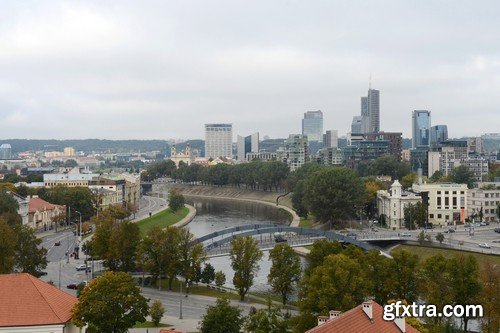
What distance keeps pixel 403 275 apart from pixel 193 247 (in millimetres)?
14055

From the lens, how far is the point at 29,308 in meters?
25.4

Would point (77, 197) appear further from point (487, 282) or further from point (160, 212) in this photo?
point (487, 282)

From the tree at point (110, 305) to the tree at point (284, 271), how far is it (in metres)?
11.0

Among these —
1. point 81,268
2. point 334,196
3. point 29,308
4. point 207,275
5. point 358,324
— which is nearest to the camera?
point 358,324

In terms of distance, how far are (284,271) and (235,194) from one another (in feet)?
305

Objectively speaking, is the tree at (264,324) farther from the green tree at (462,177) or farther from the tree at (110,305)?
the green tree at (462,177)

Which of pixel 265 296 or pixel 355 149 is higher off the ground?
pixel 355 149

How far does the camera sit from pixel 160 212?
90.2 metres

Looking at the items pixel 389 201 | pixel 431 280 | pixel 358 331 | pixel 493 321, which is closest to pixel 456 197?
pixel 389 201

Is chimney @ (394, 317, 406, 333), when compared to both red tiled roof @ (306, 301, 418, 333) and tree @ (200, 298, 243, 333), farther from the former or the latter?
tree @ (200, 298, 243, 333)

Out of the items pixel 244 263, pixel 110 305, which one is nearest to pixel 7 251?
pixel 244 263

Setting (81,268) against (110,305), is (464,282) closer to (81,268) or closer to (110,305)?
(110,305)

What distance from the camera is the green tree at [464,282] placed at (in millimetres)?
31062

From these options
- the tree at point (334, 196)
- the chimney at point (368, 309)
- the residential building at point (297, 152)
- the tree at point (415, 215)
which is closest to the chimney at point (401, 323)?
the chimney at point (368, 309)
